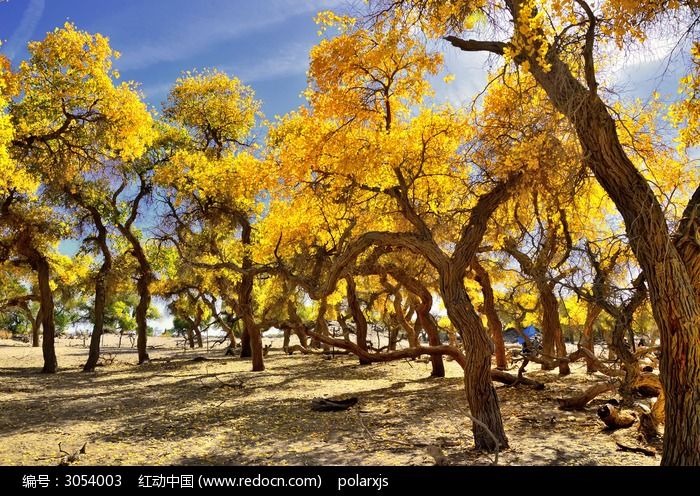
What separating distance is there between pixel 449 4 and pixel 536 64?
1675 mm

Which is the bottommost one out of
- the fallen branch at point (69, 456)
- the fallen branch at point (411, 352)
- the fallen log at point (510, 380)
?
the fallen log at point (510, 380)

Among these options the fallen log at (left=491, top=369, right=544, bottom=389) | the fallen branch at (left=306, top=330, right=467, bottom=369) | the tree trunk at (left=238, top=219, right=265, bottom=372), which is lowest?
the fallen log at (left=491, top=369, right=544, bottom=389)

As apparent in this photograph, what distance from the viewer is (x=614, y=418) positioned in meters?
7.73

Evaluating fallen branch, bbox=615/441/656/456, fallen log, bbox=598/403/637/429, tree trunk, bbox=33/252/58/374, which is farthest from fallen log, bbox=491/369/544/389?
tree trunk, bbox=33/252/58/374

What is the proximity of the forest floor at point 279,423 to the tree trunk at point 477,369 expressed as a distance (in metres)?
0.30

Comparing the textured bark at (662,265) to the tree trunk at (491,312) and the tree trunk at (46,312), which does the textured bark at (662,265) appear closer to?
the tree trunk at (491,312)

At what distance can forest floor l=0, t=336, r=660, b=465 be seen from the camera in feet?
21.3

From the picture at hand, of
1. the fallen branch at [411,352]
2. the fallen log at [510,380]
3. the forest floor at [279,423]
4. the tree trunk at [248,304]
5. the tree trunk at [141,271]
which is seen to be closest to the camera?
the forest floor at [279,423]

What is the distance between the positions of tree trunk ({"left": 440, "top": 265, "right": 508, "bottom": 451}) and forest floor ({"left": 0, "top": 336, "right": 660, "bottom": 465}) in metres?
0.30

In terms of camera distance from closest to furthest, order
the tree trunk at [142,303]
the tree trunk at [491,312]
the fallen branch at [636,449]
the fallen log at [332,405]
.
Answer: the fallen branch at [636,449]
the fallen log at [332,405]
the tree trunk at [491,312]
the tree trunk at [142,303]

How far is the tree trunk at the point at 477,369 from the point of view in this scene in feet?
21.5

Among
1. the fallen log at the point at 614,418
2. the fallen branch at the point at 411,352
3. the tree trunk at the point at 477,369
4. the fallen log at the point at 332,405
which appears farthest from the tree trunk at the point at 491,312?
the tree trunk at the point at 477,369

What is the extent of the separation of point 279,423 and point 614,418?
5311 millimetres

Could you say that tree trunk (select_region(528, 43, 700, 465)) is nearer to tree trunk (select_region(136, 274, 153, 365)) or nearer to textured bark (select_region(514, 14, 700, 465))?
textured bark (select_region(514, 14, 700, 465))
